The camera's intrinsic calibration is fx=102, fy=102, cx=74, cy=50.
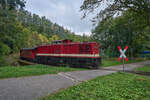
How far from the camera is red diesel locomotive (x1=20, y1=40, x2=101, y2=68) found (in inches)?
519

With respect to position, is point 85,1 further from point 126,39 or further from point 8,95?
point 126,39

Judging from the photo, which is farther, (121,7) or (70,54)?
(70,54)

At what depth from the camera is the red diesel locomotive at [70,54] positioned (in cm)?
1317

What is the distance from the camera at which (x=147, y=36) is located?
2125 cm

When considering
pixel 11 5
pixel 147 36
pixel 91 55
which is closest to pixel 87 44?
pixel 91 55

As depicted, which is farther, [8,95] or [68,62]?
[68,62]

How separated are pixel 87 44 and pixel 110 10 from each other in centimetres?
604

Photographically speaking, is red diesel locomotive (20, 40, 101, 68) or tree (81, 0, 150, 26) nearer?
tree (81, 0, 150, 26)

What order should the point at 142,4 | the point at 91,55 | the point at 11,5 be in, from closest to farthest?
1. the point at 142,4
2. the point at 91,55
3. the point at 11,5

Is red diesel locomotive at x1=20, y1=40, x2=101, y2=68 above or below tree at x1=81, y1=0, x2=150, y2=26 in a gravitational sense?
below

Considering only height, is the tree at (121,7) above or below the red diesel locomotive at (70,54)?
above

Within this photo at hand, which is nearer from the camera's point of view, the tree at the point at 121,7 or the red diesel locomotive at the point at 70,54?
the tree at the point at 121,7

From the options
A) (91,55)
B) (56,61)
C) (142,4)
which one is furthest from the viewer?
(56,61)

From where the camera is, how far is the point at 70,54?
48.8ft
